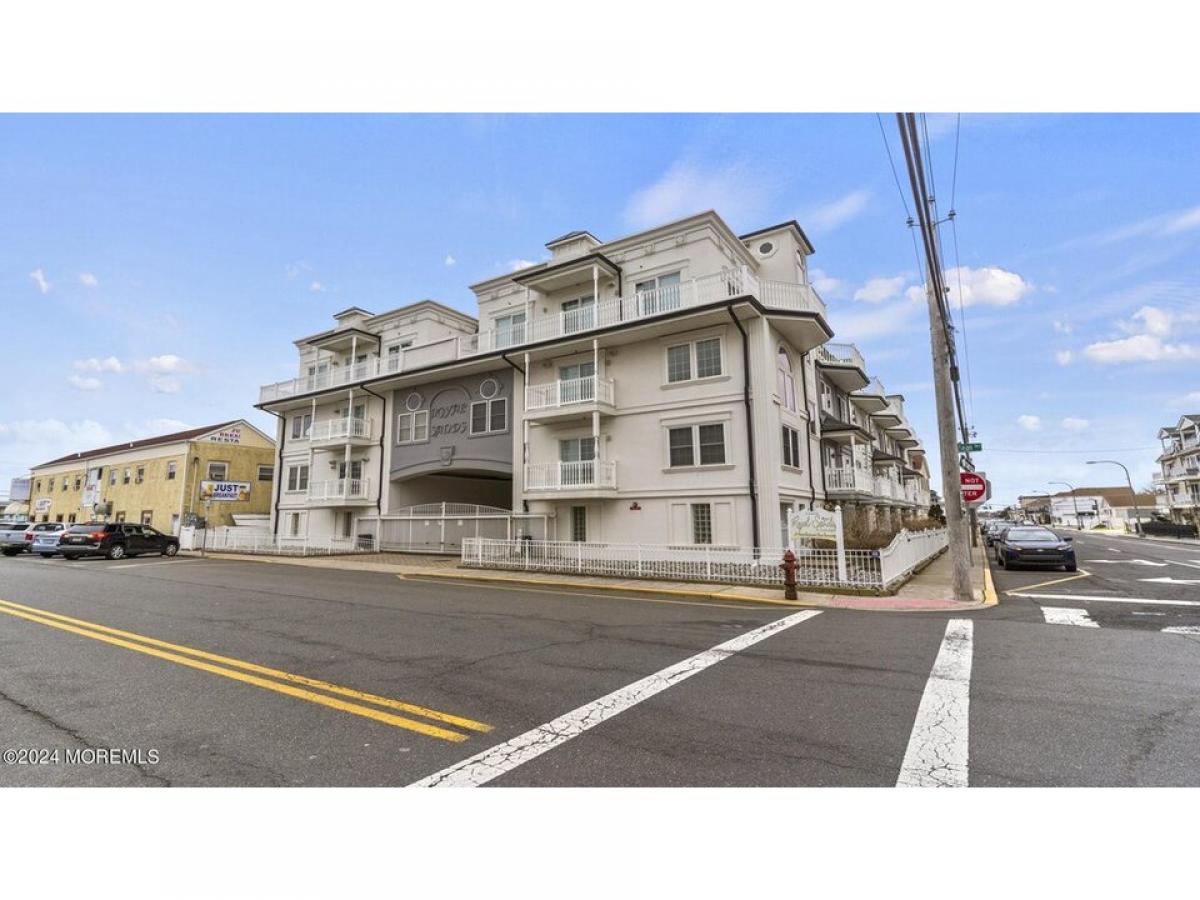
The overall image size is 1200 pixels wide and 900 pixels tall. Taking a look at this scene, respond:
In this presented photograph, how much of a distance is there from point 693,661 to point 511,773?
3.37 m

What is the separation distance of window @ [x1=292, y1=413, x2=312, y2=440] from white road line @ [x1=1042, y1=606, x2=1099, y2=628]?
100 ft

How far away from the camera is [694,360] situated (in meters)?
17.8

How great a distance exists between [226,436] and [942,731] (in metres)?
40.6

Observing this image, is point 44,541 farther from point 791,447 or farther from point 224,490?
point 791,447

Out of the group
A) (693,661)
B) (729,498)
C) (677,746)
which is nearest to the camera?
(677,746)

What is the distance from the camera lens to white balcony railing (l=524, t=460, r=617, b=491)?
18.3 metres

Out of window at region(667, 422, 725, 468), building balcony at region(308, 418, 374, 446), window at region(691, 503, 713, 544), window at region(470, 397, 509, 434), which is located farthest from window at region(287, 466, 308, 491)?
window at region(691, 503, 713, 544)

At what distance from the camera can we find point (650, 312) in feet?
61.4

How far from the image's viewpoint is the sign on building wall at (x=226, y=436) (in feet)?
112

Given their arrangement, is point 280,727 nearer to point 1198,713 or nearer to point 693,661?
point 693,661

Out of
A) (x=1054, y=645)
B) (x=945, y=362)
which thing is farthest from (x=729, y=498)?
(x=1054, y=645)

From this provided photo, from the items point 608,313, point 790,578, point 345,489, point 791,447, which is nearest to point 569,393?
point 608,313

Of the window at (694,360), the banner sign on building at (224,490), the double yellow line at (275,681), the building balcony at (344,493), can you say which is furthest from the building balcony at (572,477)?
the banner sign on building at (224,490)

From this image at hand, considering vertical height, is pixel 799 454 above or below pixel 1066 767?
above
